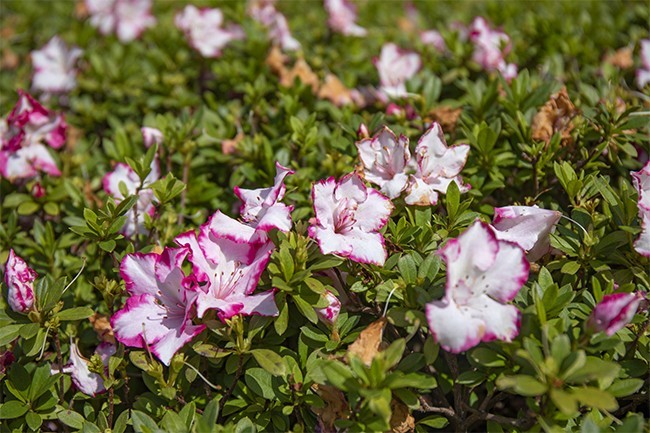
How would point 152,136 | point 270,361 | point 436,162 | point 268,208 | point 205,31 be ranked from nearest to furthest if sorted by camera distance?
point 270,361 < point 268,208 < point 436,162 < point 152,136 < point 205,31

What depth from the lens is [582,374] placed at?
1.26 meters

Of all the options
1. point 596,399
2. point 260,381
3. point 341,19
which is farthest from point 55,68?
point 596,399

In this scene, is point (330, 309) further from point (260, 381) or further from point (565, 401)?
point (565, 401)

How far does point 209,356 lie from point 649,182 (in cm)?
119

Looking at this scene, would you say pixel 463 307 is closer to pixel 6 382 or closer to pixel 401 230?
pixel 401 230

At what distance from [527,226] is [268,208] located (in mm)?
677

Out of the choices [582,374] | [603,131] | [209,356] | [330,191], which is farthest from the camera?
[603,131]

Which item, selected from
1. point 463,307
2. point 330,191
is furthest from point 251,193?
point 463,307

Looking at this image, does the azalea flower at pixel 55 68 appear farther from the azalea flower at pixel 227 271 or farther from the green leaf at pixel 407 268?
the green leaf at pixel 407 268

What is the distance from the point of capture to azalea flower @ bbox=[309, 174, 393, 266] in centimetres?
158

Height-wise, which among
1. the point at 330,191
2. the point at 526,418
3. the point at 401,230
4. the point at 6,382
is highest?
the point at 330,191

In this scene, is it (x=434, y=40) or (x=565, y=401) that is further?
(x=434, y=40)

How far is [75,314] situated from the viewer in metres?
1.66

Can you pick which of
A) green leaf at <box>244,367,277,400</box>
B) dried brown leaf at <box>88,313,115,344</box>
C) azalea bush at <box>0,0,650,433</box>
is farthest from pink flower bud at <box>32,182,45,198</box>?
green leaf at <box>244,367,277,400</box>
